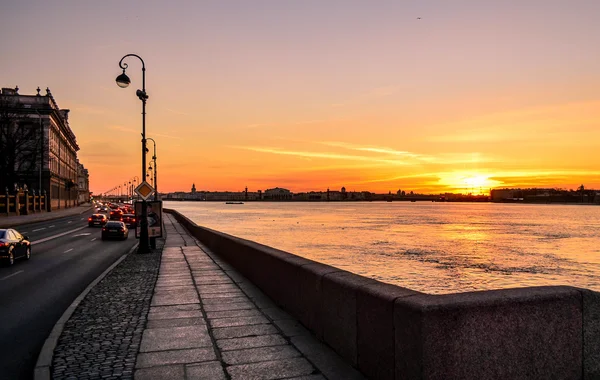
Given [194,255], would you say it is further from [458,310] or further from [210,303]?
[458,310]

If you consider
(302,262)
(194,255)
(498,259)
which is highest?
(302,262)

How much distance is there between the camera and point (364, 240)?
6038 cm

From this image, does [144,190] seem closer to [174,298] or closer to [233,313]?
[174,298]

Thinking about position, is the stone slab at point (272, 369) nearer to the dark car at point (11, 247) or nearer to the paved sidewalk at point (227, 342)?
the paved sidewalk at point (227, 342)

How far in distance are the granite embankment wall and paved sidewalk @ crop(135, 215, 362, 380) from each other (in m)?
0.70

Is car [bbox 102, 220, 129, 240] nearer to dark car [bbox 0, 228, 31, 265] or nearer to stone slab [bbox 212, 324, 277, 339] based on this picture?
dark car [bbox 0, 228, 31, 265]

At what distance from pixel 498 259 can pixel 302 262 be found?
40336 millimetres

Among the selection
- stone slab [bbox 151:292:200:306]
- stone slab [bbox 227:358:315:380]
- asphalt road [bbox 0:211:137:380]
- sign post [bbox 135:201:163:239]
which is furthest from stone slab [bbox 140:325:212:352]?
sign post [bbox 135:201:163:239]

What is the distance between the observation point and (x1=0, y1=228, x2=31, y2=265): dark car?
17.4m

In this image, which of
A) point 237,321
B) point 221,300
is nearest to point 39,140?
point 221,300

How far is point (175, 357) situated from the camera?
627cm

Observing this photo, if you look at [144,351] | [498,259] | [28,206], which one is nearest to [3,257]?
[144,351]

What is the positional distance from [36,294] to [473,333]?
11.6m

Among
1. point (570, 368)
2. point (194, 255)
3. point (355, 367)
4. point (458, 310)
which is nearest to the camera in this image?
point (458, 310)
